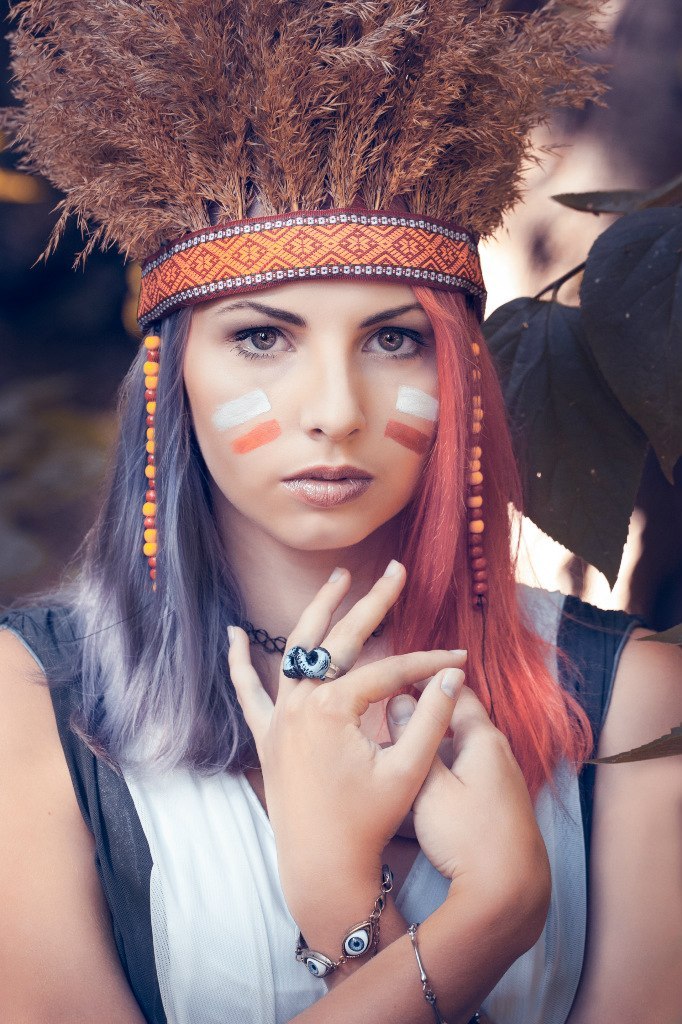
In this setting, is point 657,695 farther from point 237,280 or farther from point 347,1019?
point 237,280

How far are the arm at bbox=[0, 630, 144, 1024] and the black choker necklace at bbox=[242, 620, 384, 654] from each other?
0.23m

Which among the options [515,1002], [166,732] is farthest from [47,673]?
[515,1002]

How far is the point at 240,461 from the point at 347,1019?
52 centimetres

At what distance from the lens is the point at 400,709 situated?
3.31 feet

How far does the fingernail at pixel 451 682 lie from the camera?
952mm

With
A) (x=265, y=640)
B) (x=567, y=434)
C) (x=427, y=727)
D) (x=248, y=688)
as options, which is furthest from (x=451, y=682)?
(x=567, y=434)

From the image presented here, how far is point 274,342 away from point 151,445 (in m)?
0.20

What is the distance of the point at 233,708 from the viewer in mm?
1146

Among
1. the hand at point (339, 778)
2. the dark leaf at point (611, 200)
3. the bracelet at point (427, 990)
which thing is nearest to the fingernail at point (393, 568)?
the hand at point (339, 778)

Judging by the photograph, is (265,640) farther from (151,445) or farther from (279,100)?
(279,100)

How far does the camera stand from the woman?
3.02 feet

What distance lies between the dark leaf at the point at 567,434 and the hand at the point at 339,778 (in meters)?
0.33

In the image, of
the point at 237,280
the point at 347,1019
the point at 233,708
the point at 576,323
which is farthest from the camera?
the point at 576,323

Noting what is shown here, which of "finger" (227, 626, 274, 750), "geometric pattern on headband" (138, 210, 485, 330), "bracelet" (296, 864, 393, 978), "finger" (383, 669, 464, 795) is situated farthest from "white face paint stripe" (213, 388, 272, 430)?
"bracelet" (296, 864, 393, 978)
